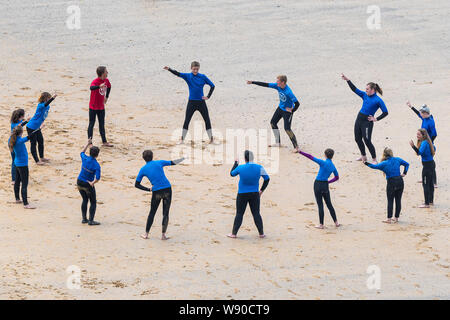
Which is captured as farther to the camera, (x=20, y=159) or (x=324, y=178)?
(x=20, y=159)

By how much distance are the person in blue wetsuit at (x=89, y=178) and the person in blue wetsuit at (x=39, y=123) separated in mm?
2902

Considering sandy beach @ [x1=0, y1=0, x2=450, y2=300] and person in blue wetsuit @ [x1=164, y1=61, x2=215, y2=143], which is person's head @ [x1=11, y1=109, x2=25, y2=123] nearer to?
sandy beach @ [x1=0, y1=0, x2=450, y2=300]

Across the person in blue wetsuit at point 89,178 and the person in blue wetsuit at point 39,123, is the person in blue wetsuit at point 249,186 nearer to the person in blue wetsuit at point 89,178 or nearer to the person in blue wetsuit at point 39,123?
the person in blue wetsuit at point 89,178

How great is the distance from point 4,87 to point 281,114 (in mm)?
8070

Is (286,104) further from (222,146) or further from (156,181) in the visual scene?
(156,181)

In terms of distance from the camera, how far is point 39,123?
15.8 metres

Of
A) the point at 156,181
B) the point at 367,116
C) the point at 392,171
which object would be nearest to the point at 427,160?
the point at 392,171

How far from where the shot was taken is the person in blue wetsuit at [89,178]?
42.5 feet

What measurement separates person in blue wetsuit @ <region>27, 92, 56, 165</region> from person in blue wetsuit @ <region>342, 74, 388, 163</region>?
20.7ft

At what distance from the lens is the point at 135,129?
18922 mm

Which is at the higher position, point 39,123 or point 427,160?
point 39,123

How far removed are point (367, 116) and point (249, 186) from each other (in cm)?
497

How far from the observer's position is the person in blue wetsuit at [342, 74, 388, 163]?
16.5 m

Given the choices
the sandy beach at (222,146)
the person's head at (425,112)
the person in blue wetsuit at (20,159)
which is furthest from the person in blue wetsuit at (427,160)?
the person in blue wetsuit at (20,159)
